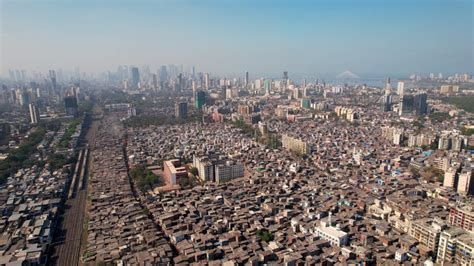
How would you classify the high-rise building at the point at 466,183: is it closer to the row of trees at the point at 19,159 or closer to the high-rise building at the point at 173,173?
the high-rise building at the point at 173,173

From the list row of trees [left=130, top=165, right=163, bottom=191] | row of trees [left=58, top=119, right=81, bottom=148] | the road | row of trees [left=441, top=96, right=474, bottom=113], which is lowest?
the road

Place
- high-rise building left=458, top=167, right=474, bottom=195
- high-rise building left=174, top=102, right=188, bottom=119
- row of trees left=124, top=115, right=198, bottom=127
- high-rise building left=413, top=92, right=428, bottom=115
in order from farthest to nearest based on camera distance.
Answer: high-rise building left=174, top=102, right=188, bottom=119 → high-rise building left=413, top=92, right=428, bottom=115 → row of trees left=124, top=115, right=198, bottom=127 → high-rise building left=458, top=167, right=474, bottom=195

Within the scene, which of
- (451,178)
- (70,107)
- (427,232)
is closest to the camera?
(427,232)

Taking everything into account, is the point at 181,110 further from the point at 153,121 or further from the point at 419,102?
the point at 419,102

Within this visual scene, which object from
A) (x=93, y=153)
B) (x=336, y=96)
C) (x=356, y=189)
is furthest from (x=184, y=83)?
(x=356, y=189)

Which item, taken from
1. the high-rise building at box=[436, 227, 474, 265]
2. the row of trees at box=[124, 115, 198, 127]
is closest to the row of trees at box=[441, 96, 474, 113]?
the row of trees at box=[124, 115, 198, 127]

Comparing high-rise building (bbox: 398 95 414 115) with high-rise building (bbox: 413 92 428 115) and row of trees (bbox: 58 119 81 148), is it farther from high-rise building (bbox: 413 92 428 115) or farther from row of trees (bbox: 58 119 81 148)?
row of trees (bbox: 58 119 81 148)

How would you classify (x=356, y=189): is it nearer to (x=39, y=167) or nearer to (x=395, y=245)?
(x=395, y=245)

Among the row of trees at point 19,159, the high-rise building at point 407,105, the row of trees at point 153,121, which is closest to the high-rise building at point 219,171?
the row of trees at point 19,159

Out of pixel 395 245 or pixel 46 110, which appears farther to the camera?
pixel 46 110

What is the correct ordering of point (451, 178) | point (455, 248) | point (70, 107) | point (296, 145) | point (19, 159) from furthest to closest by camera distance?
point (70, 107) < point (296, 145) < point (19, 159) < point (451, 178) < point (455, 248)

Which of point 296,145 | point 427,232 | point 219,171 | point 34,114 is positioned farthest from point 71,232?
point 34,114
